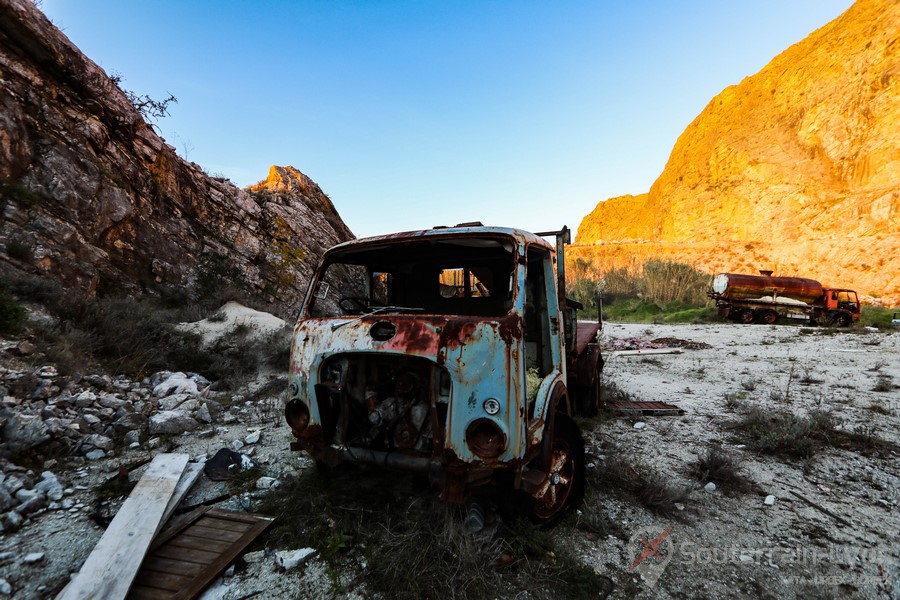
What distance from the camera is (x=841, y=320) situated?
1711cm

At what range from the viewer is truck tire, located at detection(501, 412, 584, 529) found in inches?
109

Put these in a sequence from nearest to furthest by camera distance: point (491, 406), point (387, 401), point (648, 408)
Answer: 1. point (491, 406)
2. point (387, 401)
3. point (648, 408)

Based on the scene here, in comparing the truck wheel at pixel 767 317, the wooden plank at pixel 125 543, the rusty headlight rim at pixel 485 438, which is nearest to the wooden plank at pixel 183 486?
the wooden plank at pixel 125 543

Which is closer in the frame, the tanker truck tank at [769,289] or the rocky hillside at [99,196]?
the rocky hillside at [99,196]

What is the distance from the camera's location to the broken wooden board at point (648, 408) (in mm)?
5414

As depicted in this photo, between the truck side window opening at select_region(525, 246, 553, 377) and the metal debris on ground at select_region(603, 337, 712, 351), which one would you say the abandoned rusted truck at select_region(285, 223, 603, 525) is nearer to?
the truck side window opening at select_region(525, 246, 553, 377)

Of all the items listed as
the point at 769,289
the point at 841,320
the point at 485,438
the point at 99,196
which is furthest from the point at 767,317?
the point at 99,196

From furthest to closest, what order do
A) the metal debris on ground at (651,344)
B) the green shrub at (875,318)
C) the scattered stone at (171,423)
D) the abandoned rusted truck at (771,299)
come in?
the abandoned rusted truck at (771,299) < the green shrub at (875,318) < the metal debris on ground at (651,344) < the scattered stone at (171,423)

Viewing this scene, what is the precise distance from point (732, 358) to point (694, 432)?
20.6ft

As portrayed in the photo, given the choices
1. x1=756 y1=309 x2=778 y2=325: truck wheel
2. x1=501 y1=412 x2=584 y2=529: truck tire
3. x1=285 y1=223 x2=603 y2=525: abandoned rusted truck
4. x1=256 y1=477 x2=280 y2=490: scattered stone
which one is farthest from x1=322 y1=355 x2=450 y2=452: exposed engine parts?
x1=756 y1=309 x2=778 y2=325: truck wheel

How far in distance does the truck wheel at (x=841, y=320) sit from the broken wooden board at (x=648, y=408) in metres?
17.9

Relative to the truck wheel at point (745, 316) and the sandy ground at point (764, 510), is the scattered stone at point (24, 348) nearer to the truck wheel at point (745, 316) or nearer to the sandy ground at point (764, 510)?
the sandy ground at point (764, 510)

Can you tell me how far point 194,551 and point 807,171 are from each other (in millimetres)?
49010

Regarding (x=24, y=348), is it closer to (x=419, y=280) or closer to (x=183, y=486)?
(x=183, y=486)
